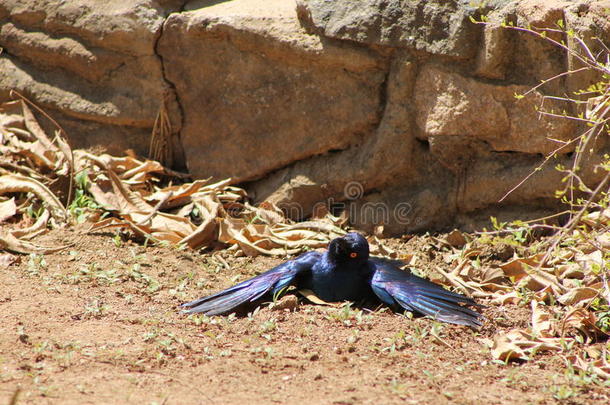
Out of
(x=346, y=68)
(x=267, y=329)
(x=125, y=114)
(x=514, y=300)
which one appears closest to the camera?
(x=267, y=329)

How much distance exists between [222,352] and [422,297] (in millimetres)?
1138

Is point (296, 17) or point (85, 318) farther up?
point (296, 17)

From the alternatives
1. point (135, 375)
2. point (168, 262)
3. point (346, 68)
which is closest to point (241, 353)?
point (135, 375)

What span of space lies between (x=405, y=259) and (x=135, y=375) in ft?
7.03

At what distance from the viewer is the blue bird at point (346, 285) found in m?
3.88

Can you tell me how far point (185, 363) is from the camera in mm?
3184

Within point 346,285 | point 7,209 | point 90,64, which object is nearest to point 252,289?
point 346,285

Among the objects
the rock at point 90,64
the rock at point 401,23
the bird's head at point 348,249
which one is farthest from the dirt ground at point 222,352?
the rock at point 401,23

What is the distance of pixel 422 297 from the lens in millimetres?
3883

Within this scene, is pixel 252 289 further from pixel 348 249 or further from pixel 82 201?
pixel 82 201

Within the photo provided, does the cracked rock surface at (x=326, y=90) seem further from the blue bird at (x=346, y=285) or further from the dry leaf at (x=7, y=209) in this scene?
the blue bird at (x=346, y=285)

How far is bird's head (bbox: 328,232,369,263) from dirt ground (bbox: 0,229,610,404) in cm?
32

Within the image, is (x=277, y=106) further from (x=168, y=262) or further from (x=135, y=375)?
(x=135, y=375)

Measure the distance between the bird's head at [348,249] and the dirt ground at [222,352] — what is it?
318 millimetres
